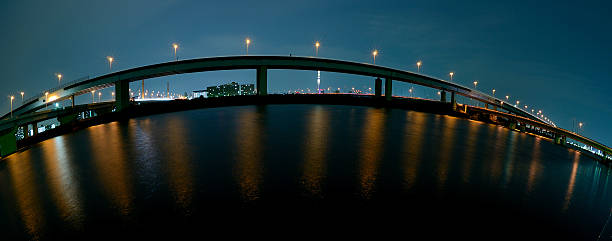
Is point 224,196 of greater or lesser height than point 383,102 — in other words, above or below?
below

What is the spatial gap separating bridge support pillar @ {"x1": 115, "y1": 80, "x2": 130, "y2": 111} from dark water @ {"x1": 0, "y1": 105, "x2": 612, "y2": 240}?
76.4 feet

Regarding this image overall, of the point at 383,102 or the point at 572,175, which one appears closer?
the point at 572,175

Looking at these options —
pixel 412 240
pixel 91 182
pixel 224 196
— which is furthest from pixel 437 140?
pixel 91 182

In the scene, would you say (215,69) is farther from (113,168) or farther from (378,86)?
(113,168)

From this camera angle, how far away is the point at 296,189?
10500 millimetres

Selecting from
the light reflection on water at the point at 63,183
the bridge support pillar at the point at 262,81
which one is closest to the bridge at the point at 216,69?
the bridge support pillar at the point at 262,81

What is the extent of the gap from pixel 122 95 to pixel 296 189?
44.0 metres

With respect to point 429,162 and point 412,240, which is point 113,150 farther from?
point 429,162

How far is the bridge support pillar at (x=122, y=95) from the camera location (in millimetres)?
42156

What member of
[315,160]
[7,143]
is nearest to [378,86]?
[315,160]

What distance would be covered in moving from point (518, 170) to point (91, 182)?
68.6ft

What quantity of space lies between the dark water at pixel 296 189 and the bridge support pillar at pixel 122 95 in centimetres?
2329

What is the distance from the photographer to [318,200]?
9.51 metres

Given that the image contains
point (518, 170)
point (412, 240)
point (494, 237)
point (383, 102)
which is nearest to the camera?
point (412, 240)
